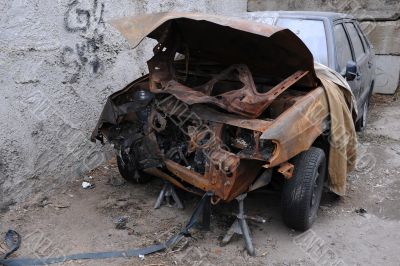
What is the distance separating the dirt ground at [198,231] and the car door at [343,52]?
1070 millimetres

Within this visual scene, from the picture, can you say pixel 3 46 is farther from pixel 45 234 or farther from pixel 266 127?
pixel 266 127

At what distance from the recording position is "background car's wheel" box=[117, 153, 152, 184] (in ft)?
13.7

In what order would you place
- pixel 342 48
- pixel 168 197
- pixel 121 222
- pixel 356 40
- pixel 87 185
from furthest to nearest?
pixel 356 40 < pixel 342 48 < pixel 87 185 < pixel 168 197 < pixel 121 222

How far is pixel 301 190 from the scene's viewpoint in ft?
11.2

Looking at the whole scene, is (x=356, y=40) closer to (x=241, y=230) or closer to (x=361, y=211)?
(x=361, y=211)

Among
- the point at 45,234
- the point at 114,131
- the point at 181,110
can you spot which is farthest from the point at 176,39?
the point at 45,234

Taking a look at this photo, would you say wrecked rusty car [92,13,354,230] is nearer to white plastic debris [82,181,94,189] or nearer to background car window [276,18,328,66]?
white plastic debris [82,181,94,189]

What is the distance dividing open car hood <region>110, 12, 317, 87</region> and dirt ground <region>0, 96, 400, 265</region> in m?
1.23

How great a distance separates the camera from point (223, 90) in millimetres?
4000

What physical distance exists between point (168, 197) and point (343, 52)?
2608 mm

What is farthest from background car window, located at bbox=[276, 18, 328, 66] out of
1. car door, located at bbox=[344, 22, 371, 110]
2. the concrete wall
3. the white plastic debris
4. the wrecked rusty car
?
the concrete wall

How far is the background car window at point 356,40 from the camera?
215 inches

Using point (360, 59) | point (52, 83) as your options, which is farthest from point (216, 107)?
point (360, 59)

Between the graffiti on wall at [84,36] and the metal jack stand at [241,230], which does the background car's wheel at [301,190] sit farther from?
the graffiti on wall at [84,36]
